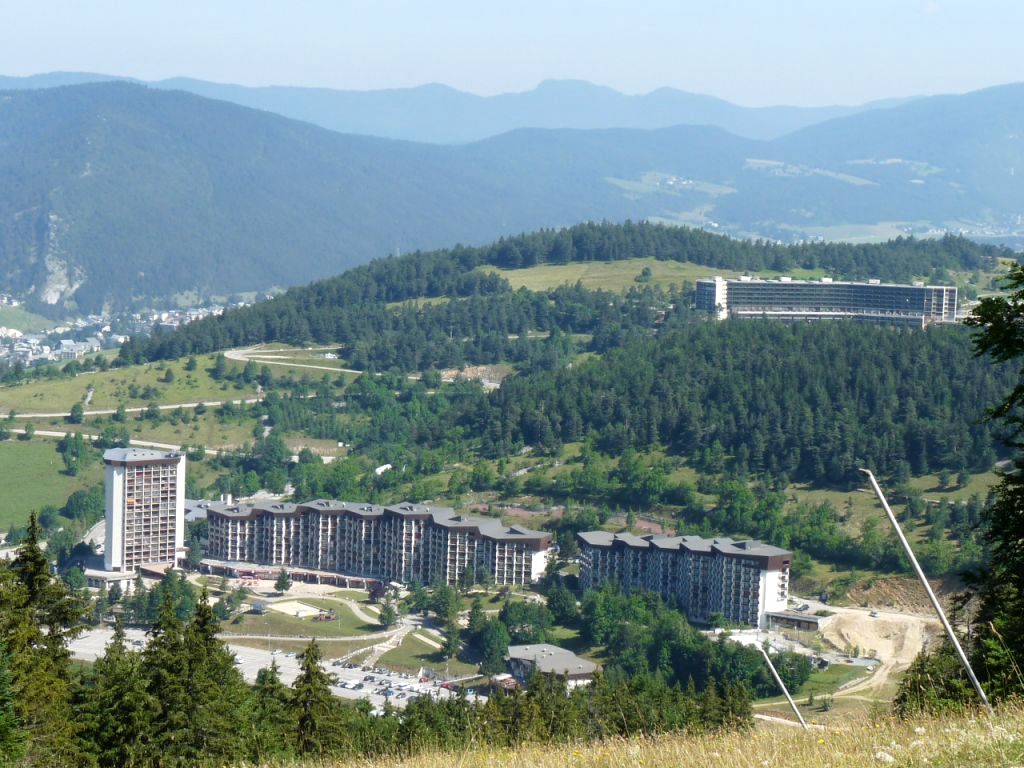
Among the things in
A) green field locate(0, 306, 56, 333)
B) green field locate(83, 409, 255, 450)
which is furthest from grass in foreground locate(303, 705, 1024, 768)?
green field locate(0, 306, 56, 333)

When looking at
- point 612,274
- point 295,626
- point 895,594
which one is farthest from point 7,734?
point 612,274

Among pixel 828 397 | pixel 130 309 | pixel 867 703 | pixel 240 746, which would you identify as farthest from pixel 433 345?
pixel 130 309

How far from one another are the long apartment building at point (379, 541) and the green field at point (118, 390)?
23796 mm

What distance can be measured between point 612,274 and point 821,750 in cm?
9993

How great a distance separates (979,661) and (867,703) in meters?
21.7

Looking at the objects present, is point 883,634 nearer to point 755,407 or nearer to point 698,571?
point 698,571

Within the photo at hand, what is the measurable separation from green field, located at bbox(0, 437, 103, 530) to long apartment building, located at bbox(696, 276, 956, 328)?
135 feet

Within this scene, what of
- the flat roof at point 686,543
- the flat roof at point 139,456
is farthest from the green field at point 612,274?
the flat roof at point 686,543

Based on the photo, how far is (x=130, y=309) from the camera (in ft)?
646

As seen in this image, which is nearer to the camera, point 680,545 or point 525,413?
point 680,545

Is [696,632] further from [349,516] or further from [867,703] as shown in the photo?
[349,516]

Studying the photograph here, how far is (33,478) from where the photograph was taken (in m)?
76.1

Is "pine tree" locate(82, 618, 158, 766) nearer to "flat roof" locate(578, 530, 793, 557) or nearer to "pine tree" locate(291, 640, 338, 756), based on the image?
"pine tree" locate(291, 640, 338, 756)

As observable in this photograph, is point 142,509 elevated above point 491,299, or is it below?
below
